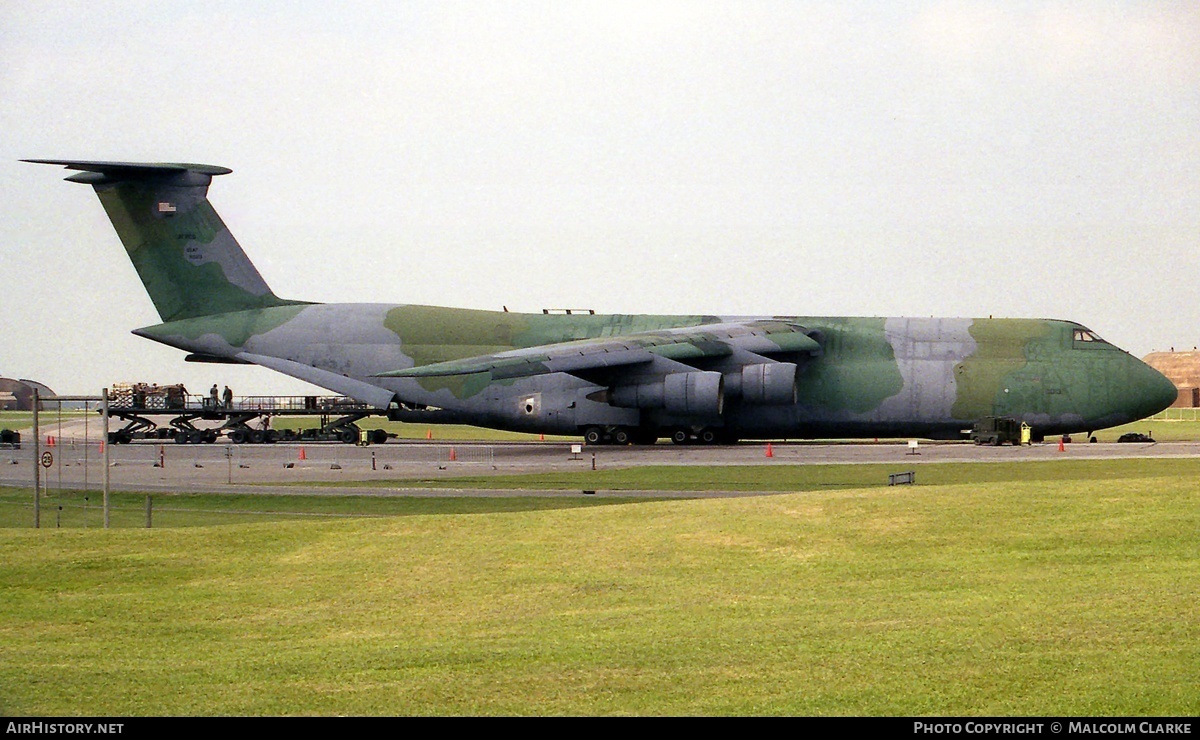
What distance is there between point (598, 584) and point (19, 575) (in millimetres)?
6900

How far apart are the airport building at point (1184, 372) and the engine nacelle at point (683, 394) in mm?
81043

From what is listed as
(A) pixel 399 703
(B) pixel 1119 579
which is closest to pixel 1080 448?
(B) pixel 1119 579

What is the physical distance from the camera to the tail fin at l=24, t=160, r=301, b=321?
164 ft

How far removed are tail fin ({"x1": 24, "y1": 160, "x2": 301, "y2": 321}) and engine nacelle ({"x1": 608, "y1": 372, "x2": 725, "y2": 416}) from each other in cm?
1525

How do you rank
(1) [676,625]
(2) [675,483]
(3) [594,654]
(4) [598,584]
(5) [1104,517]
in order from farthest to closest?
(2) [675,483] < (5) [1104,517] < (4) [598,584] < (1) [676,625] < (3) [594,654]

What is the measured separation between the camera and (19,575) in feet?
51.9

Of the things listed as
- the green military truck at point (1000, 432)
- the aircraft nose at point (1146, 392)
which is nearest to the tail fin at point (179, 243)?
the green military truck at point (1000, 432)

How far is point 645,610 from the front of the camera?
13344 millimetres

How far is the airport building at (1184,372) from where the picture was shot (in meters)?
Result: 113

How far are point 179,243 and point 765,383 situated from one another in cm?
2291

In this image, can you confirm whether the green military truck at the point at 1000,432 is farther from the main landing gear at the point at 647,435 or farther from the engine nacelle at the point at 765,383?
the main landing gear at the point at 647,435

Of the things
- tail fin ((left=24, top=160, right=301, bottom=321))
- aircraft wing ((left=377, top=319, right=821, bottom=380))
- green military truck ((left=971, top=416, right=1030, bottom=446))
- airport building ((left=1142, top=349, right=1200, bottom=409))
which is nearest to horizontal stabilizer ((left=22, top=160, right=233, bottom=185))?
tail fin ((left=24, top=160, right=301, bottom=321))

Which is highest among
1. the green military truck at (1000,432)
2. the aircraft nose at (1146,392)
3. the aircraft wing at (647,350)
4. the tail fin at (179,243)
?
the tail fin at (179,243)
